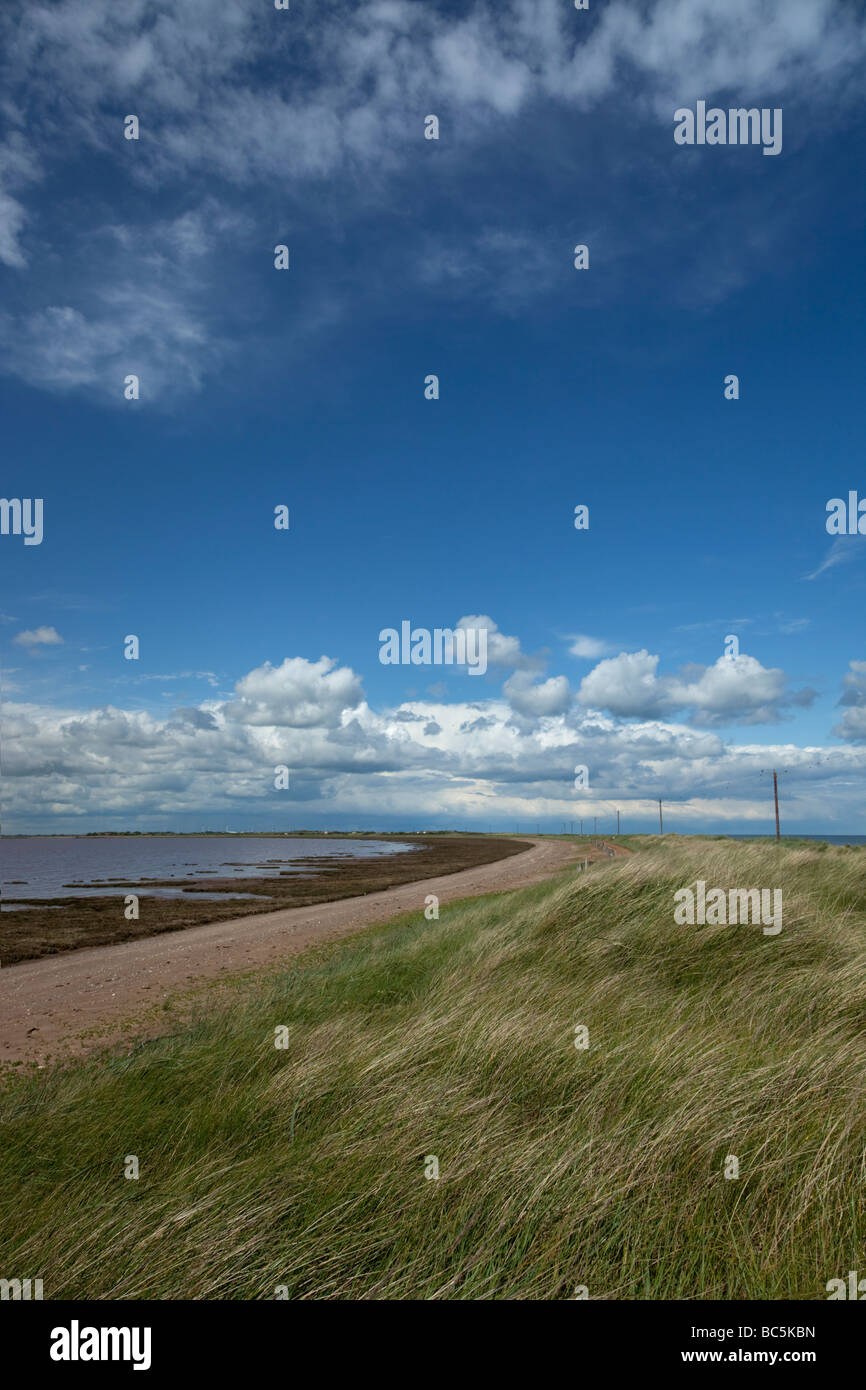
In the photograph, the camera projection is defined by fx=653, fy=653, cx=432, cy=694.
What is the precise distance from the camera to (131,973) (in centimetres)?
1816

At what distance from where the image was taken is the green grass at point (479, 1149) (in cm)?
360

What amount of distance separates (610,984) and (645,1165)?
3928 mm

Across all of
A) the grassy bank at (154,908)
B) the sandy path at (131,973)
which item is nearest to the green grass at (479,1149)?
the sandy path at (131,973)

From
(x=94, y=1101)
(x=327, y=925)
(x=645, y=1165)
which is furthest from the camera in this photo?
(x=327, y=925)

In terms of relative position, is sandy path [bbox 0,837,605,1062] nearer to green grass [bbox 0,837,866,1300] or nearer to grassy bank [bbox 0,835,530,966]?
grassy bank [bbox 0,835,530,966]

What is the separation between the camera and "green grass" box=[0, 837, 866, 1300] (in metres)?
3.60

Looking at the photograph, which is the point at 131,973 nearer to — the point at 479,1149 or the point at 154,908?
the point at 479,1149

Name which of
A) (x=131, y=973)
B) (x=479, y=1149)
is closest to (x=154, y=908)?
(x=131, y=973)

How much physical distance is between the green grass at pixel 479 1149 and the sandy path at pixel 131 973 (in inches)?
176

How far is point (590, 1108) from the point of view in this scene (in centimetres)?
489

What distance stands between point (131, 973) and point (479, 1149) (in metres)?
16.8
